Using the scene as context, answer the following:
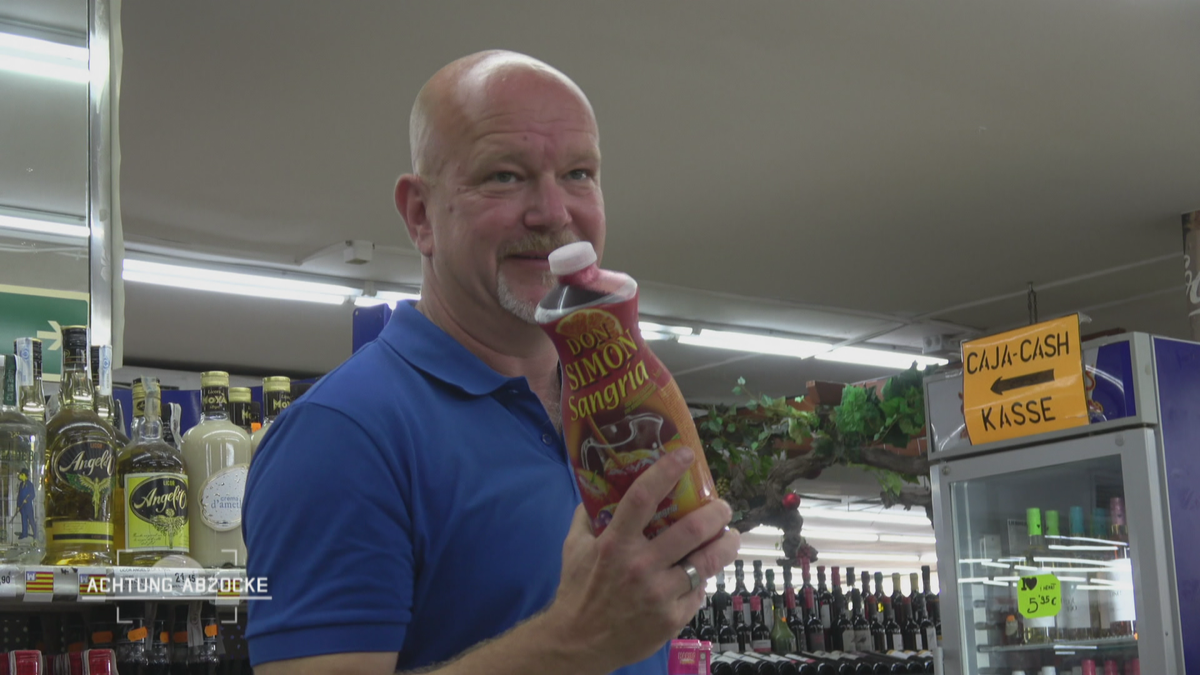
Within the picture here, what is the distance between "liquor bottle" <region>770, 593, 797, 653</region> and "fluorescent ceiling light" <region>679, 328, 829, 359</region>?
2.89m

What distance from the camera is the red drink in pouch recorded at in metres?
0.97

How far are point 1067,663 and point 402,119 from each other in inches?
140

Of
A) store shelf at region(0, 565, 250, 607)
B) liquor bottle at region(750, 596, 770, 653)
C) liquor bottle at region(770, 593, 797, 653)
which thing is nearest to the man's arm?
store shelf at region(0, 565, 250, 607)

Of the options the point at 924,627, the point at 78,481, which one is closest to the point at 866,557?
the point at 924,627

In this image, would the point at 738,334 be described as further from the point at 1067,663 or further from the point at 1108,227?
the point at 1067,663

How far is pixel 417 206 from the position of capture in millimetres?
1366

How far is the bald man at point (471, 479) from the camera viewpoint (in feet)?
3.28

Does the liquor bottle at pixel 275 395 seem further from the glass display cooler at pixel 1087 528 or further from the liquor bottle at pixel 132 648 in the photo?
the glass display cooler at pixel 1087 528

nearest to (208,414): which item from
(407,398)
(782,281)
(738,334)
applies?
(407,398)

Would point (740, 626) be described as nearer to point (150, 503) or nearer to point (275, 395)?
point (275, 395)

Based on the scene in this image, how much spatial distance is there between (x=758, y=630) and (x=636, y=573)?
574cm

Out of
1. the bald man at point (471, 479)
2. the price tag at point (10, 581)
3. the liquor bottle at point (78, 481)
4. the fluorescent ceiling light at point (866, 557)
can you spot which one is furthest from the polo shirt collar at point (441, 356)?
the fluorescent ceiling light at point (866, 557)

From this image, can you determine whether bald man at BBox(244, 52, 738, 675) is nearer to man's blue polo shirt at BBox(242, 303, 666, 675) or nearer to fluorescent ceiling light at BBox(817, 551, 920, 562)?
man's blue polo shirt at BBox(242, 303, 666, 675)

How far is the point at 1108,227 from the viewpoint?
730 centimetres
